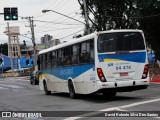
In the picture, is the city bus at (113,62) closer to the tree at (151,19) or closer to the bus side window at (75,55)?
the bus side window at (75,55)

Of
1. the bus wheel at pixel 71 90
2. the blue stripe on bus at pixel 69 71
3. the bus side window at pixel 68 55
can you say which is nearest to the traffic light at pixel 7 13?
the blue stripe on bus at pixel 69 71

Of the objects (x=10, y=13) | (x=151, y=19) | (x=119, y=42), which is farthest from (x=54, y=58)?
(x=151, y=19)

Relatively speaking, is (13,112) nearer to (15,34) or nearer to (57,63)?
(57,63)

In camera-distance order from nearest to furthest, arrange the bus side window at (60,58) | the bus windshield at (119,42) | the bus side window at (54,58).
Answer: the bus windshield at (119,42) → the bus side window at (60,58) → the bus side window at (54,58)

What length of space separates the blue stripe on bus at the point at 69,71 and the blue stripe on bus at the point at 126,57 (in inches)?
28.1

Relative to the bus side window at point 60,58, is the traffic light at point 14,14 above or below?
above

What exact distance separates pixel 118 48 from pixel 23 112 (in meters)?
4.98

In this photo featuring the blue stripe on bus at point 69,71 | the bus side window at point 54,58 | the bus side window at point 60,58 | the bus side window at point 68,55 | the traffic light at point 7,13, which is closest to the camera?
the blue stripe on bus at point 69,71

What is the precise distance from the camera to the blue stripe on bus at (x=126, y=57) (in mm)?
17953

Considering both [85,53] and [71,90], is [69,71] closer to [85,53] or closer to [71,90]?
[71,90]

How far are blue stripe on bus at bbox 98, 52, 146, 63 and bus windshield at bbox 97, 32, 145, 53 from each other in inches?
8.7

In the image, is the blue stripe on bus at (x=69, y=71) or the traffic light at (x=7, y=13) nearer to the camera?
the blue stripe on bus at (x=69, y=71)

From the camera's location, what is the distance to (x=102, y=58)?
17.9 m

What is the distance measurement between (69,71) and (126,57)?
4201 millimetres
